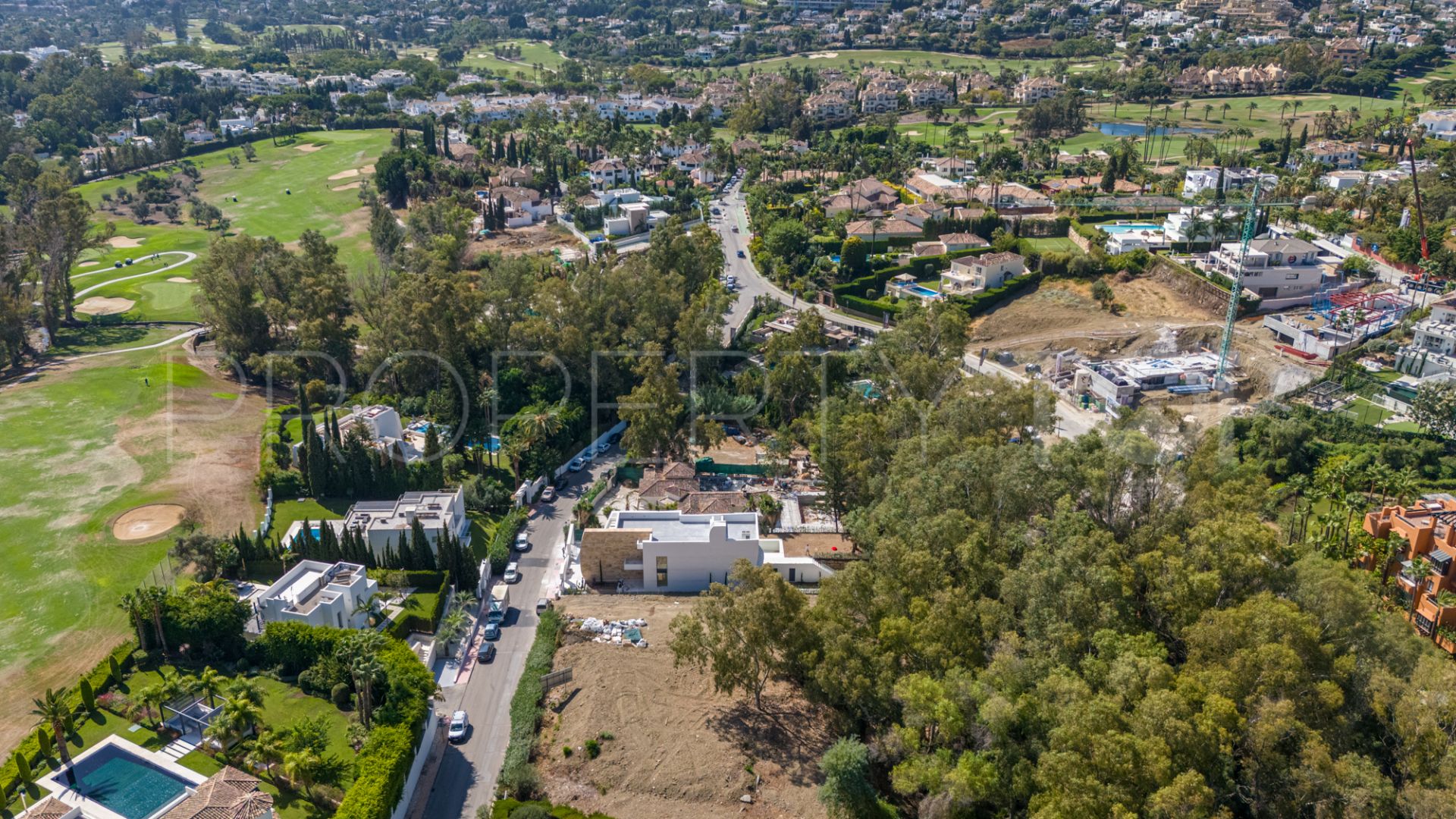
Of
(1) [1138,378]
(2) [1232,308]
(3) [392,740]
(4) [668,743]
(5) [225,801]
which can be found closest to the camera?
(5) [225,801]

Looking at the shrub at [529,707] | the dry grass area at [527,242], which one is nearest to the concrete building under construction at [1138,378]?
the shrub at [529,707]

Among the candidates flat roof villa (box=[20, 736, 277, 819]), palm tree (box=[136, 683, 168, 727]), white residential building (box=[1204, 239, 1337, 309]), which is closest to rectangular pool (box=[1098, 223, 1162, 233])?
white residential building (box=[1204, 239, 1337, 309])

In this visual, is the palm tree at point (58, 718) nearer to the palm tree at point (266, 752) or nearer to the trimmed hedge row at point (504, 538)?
the palm tree at point (266, 752)

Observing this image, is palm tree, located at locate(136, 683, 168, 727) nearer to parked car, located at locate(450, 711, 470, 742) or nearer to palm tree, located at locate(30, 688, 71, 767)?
palm tree, located at locate(30, 688, 71, 767)

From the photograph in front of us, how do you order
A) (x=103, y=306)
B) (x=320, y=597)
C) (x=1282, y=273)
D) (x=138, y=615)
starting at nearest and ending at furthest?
(x=138, y=615), (x=320, y=597), (x=1282, y=273), (x=103, y=306)

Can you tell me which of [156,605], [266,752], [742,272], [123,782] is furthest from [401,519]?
[742,272]

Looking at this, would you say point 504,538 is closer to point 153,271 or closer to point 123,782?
point 123,782

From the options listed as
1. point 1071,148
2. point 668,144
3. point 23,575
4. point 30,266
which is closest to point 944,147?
point 1071,148
